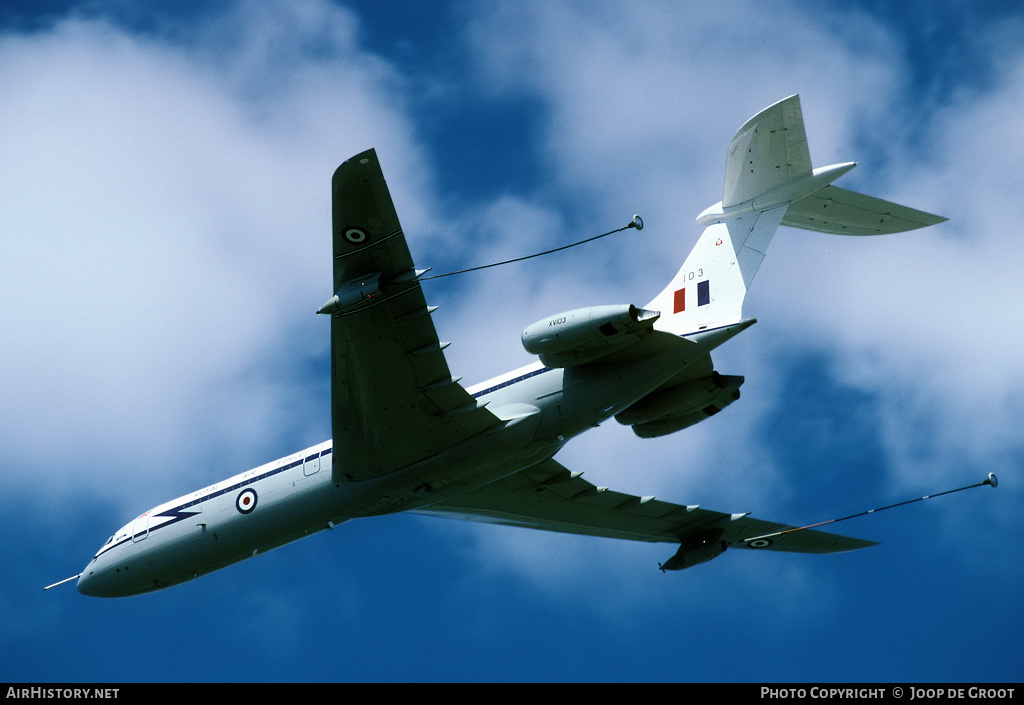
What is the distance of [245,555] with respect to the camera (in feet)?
98.8

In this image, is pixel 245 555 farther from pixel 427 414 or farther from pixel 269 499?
pixel 427 414

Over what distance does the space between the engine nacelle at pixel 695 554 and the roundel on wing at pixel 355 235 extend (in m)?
15.5

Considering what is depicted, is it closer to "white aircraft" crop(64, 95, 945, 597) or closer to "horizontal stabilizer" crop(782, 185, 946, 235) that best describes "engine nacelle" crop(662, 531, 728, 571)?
"white aircraft" crop(64, 95, 945, 597)

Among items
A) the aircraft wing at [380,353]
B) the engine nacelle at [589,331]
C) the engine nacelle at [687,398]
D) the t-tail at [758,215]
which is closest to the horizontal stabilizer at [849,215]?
the t-tail at [758,215]

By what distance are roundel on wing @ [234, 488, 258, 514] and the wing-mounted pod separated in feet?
31.9

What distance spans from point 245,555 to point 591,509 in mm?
10338

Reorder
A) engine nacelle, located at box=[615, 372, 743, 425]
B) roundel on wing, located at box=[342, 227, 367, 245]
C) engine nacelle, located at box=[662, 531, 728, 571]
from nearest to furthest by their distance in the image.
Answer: roundel on wing, located at box=[342, 227, 367, 245]
engine nacelle, located at box=[615, 372, 743, 425]
engine nacelle, located at box=[662, 531, 728, 571]

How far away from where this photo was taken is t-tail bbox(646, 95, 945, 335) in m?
26.2

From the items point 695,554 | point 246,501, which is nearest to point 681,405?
point 695,554

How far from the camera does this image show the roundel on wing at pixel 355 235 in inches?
923

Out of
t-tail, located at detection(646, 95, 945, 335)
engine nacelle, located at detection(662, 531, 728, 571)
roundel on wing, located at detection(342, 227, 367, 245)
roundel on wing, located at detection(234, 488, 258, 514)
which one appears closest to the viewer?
roundel on wing, located at detection(342, 227, 367, 245)

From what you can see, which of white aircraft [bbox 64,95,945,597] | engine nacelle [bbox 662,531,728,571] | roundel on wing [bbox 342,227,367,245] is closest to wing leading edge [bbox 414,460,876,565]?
engine nacelle [bbox 662,531,728,571]
